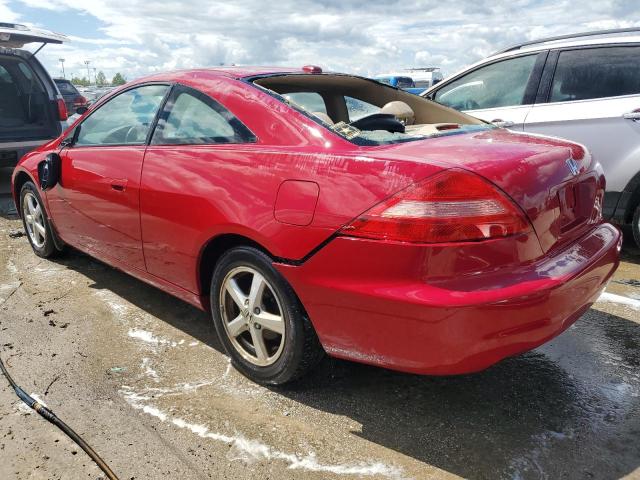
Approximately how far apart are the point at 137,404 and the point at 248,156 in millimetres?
1249

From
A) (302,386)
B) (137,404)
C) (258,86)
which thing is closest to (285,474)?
(302,386)

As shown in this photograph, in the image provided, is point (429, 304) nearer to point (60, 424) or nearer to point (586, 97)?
point (60, 424)

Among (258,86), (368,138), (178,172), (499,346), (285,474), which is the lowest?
(285,474)

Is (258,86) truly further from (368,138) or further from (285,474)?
(285,474)

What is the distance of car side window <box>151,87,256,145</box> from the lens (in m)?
2.64

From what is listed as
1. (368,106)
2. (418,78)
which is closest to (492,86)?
(368,106)

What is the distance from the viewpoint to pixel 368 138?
7.63 feet

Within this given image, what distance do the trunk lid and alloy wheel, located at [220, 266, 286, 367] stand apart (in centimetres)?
86

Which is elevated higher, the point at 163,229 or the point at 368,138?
the point at 368,138

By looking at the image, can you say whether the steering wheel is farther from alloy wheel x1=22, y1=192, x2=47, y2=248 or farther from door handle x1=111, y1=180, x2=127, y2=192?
alloy wheel x1=22, y1=192, x2=47, y2=248

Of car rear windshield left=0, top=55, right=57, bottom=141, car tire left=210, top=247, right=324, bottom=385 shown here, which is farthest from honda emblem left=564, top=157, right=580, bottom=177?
car rear windshield left=0, top=55, right=57, bottom=141

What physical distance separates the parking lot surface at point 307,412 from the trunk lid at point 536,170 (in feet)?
2.59

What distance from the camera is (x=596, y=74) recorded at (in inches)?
180

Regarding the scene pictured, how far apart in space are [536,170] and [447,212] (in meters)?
0.47
